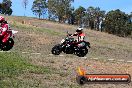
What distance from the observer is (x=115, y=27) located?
5571 inches

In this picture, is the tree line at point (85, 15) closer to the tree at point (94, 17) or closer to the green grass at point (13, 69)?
the tree at point (94, 17)

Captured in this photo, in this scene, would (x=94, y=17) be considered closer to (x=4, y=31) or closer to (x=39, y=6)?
(x=39, y=6)

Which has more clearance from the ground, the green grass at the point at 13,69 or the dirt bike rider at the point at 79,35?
the dirt bike rider at the point at 79,35

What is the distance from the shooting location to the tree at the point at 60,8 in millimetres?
136938

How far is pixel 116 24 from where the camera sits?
141 metres

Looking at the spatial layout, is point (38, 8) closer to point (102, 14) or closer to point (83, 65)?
point (102, 14)

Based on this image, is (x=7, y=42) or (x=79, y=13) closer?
(x=7, y=42)

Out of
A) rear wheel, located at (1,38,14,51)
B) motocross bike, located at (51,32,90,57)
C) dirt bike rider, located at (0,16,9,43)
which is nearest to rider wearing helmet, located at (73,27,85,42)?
motocross bike, located at (51,32,90,57)

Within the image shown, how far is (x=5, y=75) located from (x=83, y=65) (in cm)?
984

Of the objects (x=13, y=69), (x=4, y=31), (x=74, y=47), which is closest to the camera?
(x=4, y=31)

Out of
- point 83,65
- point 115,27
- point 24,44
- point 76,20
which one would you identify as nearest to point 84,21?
point 76,20

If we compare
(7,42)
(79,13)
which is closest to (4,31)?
(7,42)

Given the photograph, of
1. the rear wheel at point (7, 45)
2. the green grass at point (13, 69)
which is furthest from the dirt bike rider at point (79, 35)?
the rear wheel at point (7, 45)

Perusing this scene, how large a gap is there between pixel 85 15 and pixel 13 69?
4891 inches
